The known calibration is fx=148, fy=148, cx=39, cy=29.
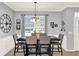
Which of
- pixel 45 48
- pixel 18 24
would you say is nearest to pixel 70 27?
pixel 45 48

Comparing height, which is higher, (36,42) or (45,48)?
(36,42)

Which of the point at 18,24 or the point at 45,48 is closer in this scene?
the point at 45,48

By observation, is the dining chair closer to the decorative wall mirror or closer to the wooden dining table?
the wooden dining table

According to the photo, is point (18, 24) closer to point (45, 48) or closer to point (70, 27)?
point (70, 27)

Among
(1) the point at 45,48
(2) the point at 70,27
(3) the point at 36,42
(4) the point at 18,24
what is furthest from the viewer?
(4) the point at 18,24

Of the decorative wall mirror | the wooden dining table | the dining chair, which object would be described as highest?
the decorative wall mirror

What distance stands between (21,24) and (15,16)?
2.08 ft

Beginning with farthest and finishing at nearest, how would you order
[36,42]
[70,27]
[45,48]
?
[70,27] < [45,48] < [36,42]

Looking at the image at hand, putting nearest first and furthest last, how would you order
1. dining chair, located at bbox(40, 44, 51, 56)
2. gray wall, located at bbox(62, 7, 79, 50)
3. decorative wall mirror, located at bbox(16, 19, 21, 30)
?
dining chair, located at bbox(40, 44, 51, 56) < gray wall, located at bbox(62, 7, 79, 50) < decorative wall mirror, located at bbox(16, 19, 21, 30)

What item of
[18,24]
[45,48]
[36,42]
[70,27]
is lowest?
[45,48]

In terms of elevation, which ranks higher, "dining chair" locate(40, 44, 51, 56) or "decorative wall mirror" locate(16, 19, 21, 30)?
"decorative wall mirror" locate(16, 19, 21, 30)

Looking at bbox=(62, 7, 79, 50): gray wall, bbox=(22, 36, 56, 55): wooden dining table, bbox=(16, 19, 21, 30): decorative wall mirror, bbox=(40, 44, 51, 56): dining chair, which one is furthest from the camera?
bbox=(16, 19, 21, 30): decorative wall mirror

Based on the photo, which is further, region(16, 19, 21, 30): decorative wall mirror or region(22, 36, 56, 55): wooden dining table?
region(16, 19, 21, 30): decorative wall mirror

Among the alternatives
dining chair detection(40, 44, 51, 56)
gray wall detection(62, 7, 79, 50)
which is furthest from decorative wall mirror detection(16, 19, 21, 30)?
dining chair detection(40, 44, 51, 56)
